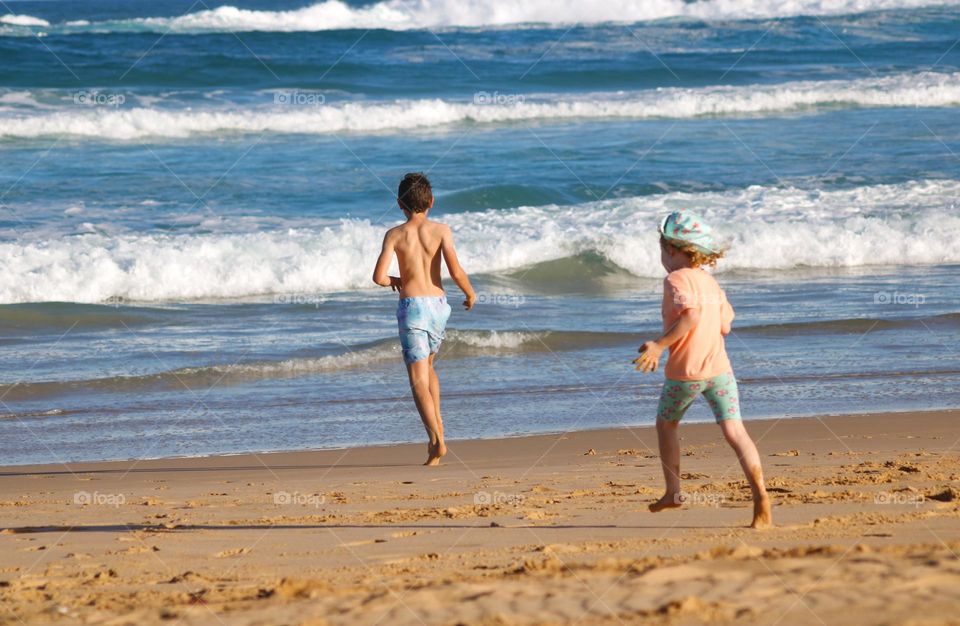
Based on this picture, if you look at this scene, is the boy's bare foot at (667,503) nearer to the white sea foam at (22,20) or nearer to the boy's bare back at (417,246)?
the boy's bare back at (417,246)

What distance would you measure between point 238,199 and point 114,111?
23.6 ft

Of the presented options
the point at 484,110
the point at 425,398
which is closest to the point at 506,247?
the point at 425,398

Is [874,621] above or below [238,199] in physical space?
below

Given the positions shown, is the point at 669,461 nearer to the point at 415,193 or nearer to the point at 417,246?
the point at 417,246

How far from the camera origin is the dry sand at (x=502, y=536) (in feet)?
11.0

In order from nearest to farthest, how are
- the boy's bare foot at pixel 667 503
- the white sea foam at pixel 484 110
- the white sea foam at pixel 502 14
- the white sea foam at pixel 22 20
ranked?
the boy's bare foot at pixel 667 503 → the white sea foam at pixel 484 110 → the white sea foam at pixel 502 14 → the white sea foam at pixel 22 20

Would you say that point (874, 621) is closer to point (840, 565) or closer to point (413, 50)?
point (840, 565)

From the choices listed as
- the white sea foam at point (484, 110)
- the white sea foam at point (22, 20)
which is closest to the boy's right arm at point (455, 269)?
the white sea foam at point (484, 110)

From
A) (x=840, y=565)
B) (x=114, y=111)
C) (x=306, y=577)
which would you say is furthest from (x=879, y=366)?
(x=114, y=111)

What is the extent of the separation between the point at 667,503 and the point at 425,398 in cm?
193

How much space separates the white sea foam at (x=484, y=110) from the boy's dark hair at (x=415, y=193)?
16.5m

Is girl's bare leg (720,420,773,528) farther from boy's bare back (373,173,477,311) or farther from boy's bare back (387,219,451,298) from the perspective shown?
boy's bare back (387,219,451,298)

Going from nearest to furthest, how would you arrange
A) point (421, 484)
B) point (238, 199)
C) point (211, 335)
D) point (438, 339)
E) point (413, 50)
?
point (421, 484) < point (438, 339) < point (211, 335) < point (238, 199) < point (413, 50)

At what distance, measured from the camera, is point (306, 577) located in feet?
12.6
